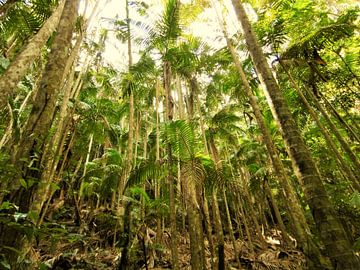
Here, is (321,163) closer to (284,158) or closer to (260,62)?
(284,158)

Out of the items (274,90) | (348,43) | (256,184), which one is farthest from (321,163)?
(274,90)

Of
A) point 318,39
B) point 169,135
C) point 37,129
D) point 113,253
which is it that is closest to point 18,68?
point 37,129

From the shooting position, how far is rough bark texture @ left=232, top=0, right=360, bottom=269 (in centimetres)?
265

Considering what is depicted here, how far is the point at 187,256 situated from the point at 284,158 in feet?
23.6

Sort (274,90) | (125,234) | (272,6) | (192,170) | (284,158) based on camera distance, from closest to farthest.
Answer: (274,90) < (125,234) < (192,170) < (272,6) < (284,158)

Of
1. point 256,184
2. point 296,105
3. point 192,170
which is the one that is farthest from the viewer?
point 256,184

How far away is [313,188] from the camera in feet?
9.91

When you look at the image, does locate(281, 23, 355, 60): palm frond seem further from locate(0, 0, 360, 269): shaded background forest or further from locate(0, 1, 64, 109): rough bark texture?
locate(0, 1, 64, 109): rough bark texture

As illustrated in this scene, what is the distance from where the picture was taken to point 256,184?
12320 millimetres

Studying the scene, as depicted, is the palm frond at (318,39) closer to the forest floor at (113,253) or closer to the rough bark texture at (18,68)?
the forest floor at (113,253)

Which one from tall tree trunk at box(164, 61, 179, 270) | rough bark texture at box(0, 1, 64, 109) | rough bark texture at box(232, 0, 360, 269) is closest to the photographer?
rough bark texture at box(232, 0, 360, 269)

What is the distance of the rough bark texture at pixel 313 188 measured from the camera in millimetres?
2646

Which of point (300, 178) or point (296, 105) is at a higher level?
point (296, 105)

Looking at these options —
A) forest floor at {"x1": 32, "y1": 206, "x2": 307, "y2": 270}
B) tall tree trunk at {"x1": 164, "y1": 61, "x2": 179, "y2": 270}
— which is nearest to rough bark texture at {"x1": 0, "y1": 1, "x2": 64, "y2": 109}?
tall tree trunk at {"x1": 164, "y1": 61, "x2": 179, "y2": 270}
